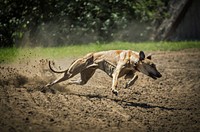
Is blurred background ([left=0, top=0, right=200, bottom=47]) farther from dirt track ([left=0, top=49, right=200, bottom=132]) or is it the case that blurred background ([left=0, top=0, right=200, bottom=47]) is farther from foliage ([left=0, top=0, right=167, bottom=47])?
dirt track ([left=0, top=49, right=200, bottom=132])

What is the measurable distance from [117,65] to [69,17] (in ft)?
40.0

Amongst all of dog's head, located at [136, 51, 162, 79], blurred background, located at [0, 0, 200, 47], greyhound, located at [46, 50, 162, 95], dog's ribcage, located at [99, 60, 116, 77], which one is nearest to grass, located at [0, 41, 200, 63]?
blurred background, located at [0, 0, 200, 47]

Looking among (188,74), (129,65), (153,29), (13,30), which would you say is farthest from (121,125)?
(153,29)

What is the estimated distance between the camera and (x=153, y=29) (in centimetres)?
2458

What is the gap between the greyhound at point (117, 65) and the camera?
1013 cm

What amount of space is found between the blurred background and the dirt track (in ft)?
23.3

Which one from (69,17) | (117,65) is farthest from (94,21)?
(117,65)

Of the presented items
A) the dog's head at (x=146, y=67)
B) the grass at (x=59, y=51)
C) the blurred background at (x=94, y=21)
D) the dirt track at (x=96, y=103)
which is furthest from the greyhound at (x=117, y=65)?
the blurred background at (x=94, y=21)

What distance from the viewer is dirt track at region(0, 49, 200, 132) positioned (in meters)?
7.89

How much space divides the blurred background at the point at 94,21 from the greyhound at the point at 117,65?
915 cm

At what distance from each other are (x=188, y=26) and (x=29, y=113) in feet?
59.4

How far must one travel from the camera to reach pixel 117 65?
10219 mm

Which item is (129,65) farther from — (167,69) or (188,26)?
(188,26)

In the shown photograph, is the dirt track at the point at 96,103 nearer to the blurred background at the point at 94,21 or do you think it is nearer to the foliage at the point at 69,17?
the foliage at the point at 69,17
